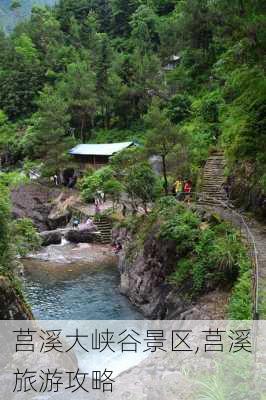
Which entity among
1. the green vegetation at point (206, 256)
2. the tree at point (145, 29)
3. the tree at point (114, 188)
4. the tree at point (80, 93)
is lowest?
the tree at point (114, 188)

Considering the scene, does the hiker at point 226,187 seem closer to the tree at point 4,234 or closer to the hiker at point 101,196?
the tree at point 4,234

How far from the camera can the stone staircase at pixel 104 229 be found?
36906 mm

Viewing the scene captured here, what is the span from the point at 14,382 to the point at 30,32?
73334 millimetres

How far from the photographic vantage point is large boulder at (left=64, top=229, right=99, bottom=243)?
3700 centimetres

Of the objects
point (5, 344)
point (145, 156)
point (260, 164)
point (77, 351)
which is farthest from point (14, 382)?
point (145, 156)

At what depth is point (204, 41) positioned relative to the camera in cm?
5184

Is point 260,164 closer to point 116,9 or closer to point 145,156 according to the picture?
point 145,156

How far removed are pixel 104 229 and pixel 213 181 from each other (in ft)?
35.9

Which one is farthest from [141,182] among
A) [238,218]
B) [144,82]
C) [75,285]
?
[144,82]

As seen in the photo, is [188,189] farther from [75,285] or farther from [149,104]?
[149,104]

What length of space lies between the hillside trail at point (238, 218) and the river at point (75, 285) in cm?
673

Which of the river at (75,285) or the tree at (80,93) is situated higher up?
the tree at (80,93)

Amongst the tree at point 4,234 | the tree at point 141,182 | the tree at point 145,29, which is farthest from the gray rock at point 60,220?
the tree at point 145,29

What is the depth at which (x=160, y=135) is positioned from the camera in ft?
91.4
